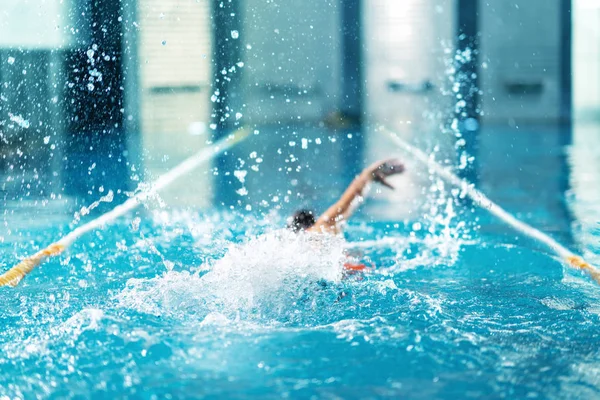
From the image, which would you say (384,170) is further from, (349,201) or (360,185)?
(349,201)

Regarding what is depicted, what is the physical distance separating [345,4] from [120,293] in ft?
44.2

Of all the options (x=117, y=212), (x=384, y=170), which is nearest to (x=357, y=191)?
(x=384, y=170)

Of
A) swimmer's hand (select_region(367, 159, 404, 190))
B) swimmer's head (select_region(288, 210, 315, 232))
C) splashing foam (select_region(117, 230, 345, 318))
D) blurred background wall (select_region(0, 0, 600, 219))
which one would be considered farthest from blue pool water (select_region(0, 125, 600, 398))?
blurred background wall (select_region(0, 0, 600, 219))

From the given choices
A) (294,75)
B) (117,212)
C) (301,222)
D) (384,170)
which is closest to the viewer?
(301,222)

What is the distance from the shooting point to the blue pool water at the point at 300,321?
7.79 feet

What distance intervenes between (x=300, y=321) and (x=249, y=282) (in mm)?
439

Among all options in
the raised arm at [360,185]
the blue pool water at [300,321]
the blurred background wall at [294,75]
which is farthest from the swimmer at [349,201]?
the blurred background wall at [294,75]

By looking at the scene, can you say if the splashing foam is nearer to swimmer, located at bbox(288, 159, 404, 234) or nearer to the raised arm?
swimmer, located at bbox(288, 159, 404, 234)

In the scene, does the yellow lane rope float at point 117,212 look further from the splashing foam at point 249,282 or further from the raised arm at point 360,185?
the raised arm at point 360,185

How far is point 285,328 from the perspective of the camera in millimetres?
2848

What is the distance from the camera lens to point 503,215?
5824 millimetres

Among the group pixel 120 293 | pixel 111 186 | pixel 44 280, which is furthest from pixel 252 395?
pixel 111 186

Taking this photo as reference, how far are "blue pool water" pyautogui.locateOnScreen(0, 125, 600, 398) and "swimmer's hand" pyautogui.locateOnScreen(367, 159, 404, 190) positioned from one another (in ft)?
1.43

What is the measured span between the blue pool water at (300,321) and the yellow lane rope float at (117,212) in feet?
0.28
